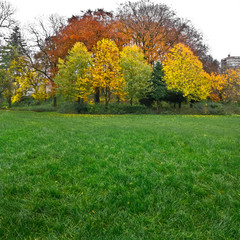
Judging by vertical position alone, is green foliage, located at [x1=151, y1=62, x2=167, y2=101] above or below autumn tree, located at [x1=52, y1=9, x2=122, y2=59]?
below

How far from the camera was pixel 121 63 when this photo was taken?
2130cm

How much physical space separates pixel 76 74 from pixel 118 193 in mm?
19826

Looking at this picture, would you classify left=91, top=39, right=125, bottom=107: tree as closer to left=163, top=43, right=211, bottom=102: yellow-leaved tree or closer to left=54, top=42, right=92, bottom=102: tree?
left=54, top=42, right=92, bottom=102: tree

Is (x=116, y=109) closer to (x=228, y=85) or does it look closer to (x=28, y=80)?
(x=28, y=80)

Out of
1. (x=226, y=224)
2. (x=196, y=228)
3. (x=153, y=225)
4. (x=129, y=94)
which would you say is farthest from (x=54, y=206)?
(x=129, y=94)

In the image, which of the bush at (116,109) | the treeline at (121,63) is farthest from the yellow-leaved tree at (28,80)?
the bush at (116,109)

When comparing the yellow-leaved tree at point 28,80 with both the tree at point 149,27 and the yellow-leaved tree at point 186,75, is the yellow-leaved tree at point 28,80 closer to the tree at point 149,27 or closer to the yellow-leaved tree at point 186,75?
the tree at point 149,27

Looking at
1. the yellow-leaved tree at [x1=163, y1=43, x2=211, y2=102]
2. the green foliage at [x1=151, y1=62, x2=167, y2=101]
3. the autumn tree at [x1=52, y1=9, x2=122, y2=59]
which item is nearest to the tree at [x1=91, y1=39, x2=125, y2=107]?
the autumn tree at [x1=52, y1=9, x2=122, y2=59]

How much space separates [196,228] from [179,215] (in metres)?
0.29

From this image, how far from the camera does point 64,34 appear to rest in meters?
25.6

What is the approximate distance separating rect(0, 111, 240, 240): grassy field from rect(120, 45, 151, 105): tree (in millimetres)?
15896

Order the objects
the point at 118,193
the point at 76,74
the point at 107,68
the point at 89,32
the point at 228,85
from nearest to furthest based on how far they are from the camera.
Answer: the point at 118,193 → the point at 107,68 → the point at 76,74 → the point at 89,32 → the point at 228,85

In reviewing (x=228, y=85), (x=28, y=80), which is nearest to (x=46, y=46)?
(x=28, y=80)

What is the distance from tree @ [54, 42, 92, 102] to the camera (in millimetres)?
20844
